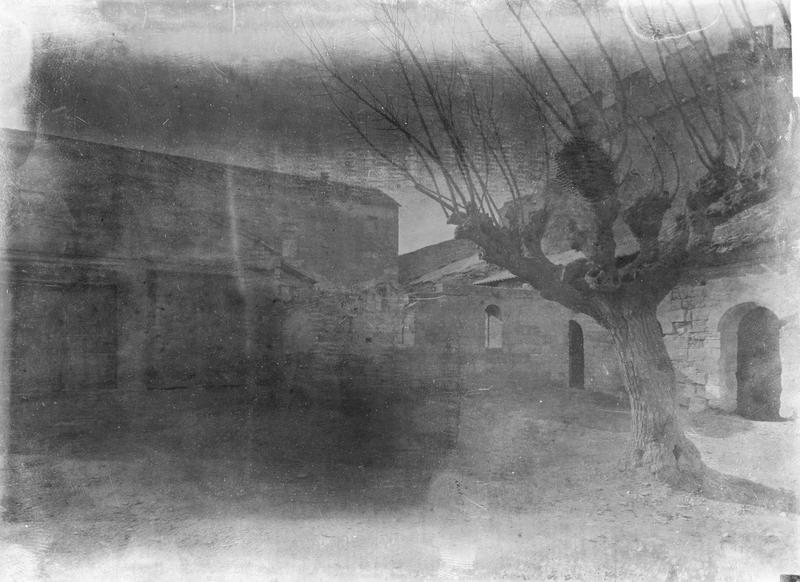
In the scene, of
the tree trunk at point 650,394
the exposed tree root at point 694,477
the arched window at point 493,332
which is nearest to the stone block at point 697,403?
the tree trunk at point 650,394

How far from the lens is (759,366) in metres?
3.47

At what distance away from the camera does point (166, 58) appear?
381 cm

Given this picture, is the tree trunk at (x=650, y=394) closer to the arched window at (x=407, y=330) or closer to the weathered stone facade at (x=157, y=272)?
the arched window at (x=407, y=330)

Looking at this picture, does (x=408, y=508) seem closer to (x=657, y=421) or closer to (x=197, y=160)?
(x=657, y=421)

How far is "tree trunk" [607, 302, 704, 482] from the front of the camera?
11.5 feet

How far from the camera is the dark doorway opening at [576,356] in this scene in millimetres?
3715

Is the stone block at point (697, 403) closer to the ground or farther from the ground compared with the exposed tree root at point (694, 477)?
farther from the ground

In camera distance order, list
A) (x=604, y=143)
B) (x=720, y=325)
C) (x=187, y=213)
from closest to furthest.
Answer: (x=720, y=325) → (x=604, y=143) → (x=187, y=213)

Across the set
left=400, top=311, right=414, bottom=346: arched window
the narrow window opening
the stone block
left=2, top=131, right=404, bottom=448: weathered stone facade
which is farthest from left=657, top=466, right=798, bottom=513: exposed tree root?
left=2, top=131, right=404, bottom=448: weathered stone facade

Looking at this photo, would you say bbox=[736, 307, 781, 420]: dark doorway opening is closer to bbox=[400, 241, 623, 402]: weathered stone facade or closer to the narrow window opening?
bbox=[400, 241, 623, 402]: weathered stone facade

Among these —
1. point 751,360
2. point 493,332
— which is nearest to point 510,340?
point 493,332

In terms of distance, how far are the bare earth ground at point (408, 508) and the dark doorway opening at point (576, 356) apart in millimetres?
95

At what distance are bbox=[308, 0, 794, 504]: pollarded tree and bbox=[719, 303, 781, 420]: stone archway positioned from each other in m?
0.43

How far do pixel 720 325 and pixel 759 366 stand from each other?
39 cm
